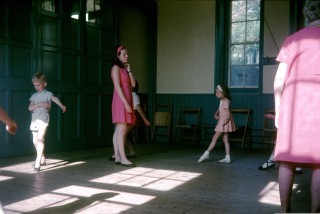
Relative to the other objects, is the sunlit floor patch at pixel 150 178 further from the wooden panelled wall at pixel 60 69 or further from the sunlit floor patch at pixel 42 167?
the wooden panelled wall at pixel 60 69

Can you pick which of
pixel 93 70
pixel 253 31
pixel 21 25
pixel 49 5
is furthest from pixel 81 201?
pixel 253 31

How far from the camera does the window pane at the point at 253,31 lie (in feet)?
24.4

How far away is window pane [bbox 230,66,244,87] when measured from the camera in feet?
25.0

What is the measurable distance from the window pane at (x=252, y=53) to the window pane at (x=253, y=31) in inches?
5.3

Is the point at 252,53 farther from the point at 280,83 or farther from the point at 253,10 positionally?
the point at 280,83

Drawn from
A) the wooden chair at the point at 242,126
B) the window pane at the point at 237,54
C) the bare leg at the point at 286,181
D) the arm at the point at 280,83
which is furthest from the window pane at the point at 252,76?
the bare leg at the point at 286,181

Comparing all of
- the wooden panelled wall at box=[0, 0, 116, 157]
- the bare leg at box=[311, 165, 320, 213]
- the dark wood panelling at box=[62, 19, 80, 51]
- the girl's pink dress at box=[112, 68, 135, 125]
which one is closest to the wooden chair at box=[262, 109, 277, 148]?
the wooden panelled wall at box=[0, 0, 116, 157]

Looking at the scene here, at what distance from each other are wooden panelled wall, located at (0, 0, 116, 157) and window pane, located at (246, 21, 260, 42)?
268 centimetres

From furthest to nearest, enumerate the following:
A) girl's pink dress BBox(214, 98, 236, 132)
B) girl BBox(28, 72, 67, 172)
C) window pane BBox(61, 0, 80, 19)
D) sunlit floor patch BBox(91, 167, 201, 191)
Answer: window pane BBox(61, 0, 80, 19), girl's pink dress BBox(214, 98, 236, 132), girl BBox(28, 72, 67, 172), sunlit floor patch BBox(91, 167, 201, 191)

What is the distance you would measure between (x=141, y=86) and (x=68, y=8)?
2656mm

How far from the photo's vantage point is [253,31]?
24.6 ft

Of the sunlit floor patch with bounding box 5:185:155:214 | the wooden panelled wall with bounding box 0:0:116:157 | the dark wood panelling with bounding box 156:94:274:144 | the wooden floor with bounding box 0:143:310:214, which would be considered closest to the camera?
the sunlit floor patch with bounding box 5:185:155:214

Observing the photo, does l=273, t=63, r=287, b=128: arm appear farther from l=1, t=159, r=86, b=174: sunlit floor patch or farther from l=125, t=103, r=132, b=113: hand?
l=1, t=159, r=86, b=174: sunlit floor patch

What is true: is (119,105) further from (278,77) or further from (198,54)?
(198,54)
